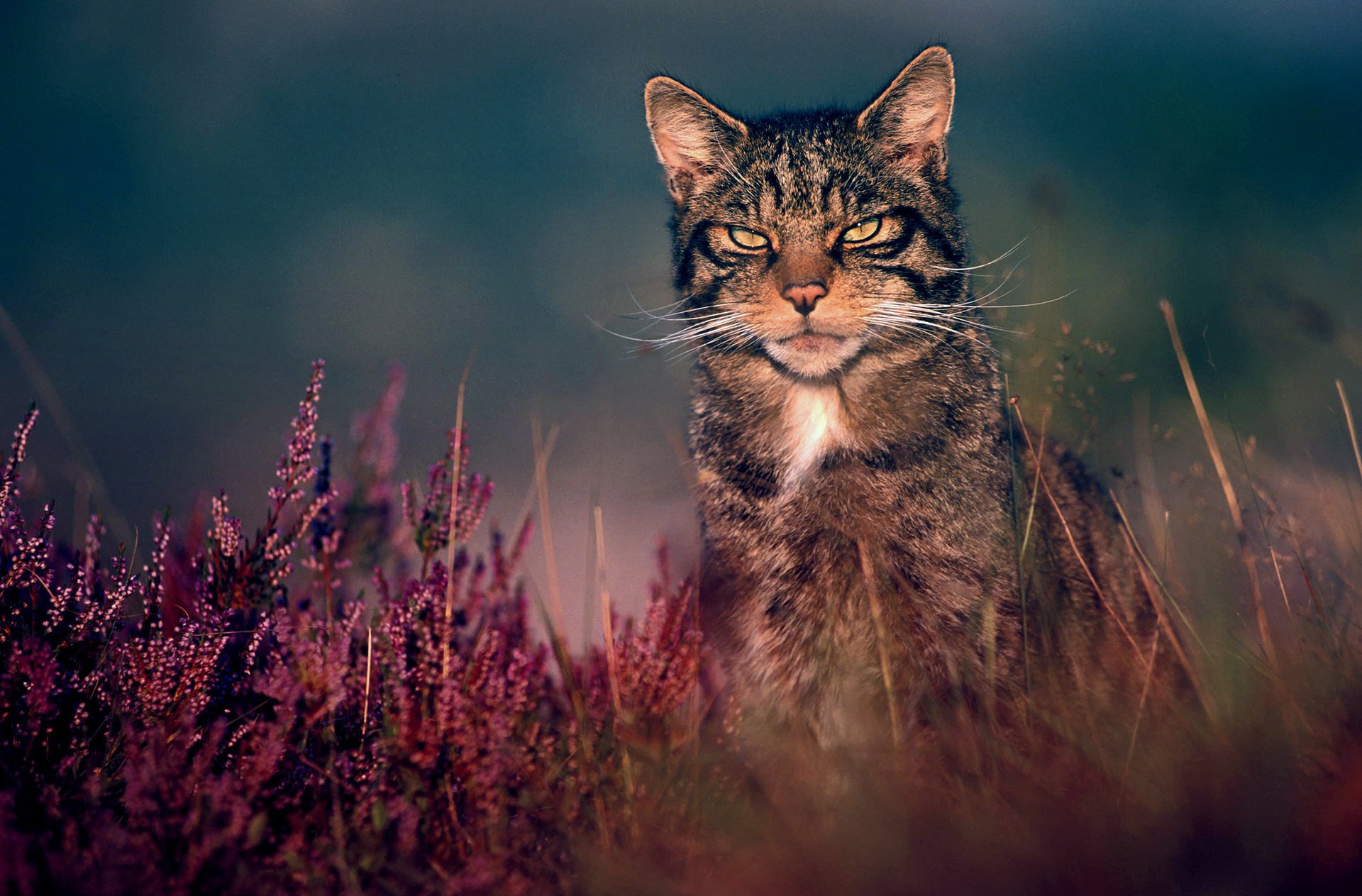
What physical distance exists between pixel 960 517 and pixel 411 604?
1.82 metres

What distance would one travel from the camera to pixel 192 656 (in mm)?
2277

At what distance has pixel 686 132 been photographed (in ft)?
11.0

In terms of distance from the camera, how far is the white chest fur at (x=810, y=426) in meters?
2.94

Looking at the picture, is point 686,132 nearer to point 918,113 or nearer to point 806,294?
point 918,113

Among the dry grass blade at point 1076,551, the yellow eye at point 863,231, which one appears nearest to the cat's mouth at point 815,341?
the yellow eye at point 863,231

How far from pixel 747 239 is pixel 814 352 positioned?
0.59 metres

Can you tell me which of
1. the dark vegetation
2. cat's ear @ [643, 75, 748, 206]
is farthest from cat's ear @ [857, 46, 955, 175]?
the dark vegetation

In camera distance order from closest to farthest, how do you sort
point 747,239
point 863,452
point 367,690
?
point 367,690, point 863,452, point 747,239

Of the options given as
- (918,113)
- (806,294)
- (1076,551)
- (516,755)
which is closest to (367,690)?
(516,755)

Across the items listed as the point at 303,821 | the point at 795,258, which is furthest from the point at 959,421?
the point at 303,821

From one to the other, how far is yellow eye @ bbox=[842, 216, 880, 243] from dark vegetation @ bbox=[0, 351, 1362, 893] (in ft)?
4.78

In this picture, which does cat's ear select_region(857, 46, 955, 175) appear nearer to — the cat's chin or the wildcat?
the wildcat

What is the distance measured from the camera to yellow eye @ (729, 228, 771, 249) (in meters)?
3.07

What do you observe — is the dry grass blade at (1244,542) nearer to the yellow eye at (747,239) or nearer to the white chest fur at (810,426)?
the white chest fur at (810,426)
